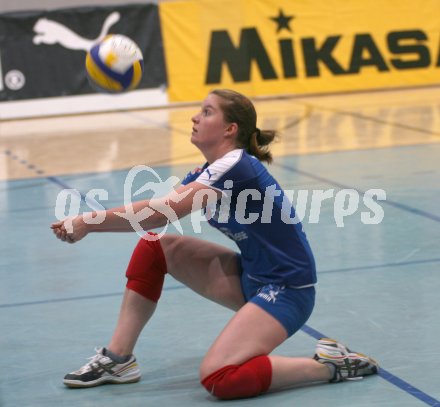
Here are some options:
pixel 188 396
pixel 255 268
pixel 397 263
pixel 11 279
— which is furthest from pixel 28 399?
pixel 397 263

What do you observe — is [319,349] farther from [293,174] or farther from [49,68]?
[49,68]

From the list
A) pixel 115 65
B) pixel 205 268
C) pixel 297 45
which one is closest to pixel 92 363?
pixel 205 268

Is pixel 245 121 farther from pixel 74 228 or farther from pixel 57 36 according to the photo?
pixel 57 36

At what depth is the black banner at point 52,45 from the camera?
16.1 meters

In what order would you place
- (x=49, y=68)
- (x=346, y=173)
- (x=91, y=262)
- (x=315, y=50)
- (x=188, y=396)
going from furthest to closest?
(x=315, y=50) < (x=49, y=68) < (x=346, y=173) < (x=91, y=262) < (x=188, y=396)

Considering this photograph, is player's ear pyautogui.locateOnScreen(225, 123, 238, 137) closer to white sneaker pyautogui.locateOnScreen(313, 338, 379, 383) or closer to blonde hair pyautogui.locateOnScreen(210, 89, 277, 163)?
blonde hair pyautogui.locateOnScreen(210, 89, 277, 163)

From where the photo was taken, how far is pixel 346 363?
4594mm

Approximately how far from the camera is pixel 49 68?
16.3 metres

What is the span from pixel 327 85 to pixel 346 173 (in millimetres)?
7662

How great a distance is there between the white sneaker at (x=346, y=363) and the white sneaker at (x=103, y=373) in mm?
872

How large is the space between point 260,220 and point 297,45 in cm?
1309

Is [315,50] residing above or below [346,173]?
above

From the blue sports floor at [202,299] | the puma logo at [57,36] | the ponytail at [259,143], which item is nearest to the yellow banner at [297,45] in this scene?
the puma logo at [57,36]

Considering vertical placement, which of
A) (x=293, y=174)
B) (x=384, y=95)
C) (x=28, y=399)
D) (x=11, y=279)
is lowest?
(x=28, y=399)
